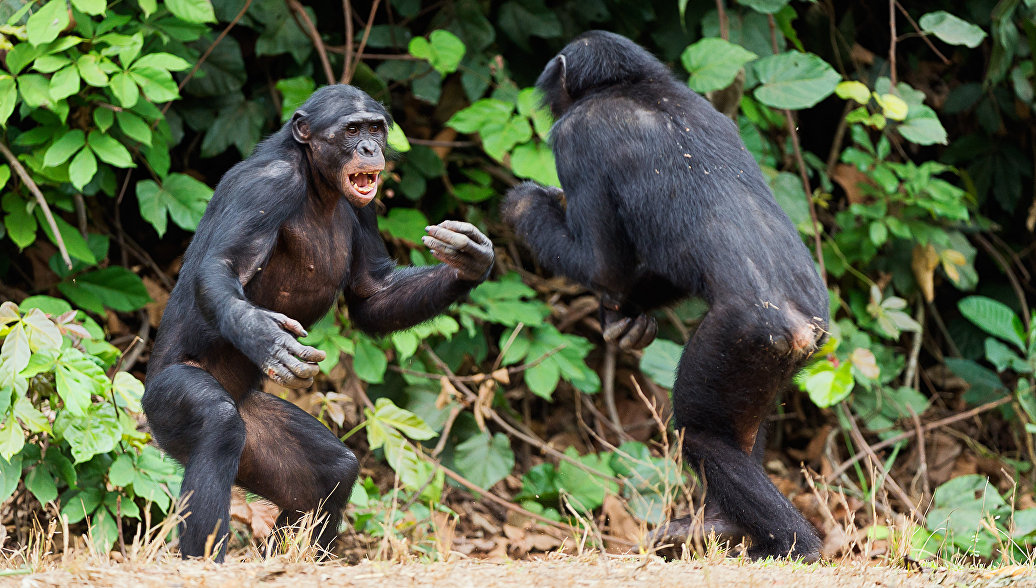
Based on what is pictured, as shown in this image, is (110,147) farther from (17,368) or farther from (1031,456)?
(1031,456)

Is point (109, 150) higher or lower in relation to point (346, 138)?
lower

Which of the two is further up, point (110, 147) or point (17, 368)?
point (110, 147)

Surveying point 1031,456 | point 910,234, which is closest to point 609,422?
point 910,234

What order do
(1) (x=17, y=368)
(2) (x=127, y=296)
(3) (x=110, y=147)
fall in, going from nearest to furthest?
(1) (x=17, y=368)
(3) (x=110, y=147)
(2) (x=127, y=296)

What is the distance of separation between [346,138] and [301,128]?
0.25m

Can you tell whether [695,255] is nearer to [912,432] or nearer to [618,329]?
[618,329]

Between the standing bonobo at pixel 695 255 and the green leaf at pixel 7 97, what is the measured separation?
2.38 m

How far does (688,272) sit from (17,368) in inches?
107

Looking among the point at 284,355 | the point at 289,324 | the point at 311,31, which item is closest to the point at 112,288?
the point at 311,31

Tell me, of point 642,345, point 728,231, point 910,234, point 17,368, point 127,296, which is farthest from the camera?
point 910,234

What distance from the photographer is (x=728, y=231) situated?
4430mm

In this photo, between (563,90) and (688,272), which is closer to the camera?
(688,272)

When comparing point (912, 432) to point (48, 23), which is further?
point (912, 432)

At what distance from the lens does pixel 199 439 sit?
3.72 m
